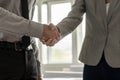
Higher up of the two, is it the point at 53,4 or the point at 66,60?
the point at 53,4

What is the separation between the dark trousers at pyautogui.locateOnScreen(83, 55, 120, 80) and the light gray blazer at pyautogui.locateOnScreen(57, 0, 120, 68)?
0.08 feet

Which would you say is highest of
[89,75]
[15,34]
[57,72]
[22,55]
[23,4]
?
[23,4]

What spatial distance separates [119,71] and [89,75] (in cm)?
19

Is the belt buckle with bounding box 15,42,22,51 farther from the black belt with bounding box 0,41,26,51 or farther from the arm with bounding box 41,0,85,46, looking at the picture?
the arm with bounding box 41,0,85,46

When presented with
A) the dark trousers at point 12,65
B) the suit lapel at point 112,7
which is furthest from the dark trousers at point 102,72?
the dark trousers at point 12,65

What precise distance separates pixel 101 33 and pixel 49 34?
31 cm

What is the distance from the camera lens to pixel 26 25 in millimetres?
1372

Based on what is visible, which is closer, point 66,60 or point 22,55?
point 22,55

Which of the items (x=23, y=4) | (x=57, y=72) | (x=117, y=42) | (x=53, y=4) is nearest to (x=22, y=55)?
(x=23, y=4)

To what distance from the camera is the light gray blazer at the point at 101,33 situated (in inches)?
56.4

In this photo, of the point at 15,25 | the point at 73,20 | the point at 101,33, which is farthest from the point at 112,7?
the point at 15,25

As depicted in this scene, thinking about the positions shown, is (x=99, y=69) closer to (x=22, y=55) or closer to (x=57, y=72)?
(x=22, y=55)

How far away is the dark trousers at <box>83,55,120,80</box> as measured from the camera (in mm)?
1415

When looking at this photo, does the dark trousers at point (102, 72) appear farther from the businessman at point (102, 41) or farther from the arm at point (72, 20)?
the arm at point (72, 20)
